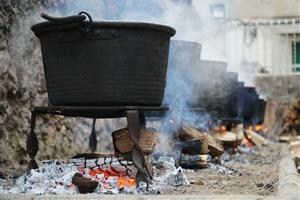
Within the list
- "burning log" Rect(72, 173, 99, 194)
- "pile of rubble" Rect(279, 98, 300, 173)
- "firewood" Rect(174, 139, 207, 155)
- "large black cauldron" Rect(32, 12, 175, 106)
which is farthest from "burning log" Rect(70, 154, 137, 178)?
"pile of rubble" Rect(279, 98, 300, 173)

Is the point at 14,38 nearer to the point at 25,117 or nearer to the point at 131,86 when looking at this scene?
the point at 25,117

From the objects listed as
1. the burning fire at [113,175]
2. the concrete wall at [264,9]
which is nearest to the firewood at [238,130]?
the burning fire at [113,175]

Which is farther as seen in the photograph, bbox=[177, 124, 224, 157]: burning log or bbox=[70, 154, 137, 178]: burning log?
bbox=[177, 124, 224, 157]: burning log

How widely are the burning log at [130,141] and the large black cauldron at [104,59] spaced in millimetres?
262

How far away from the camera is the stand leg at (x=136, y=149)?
3967 millimetres

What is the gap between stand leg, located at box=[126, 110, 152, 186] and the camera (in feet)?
13.0

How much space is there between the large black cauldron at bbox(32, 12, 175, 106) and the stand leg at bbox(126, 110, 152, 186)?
0.51 ft

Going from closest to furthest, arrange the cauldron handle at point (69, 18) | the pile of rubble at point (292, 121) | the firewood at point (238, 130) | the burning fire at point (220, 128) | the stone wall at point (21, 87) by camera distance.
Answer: the cauldron handle at point (69, 18), the stone wall at point (21, 87), the burning fire at point (220, 128), the firewood at point (238, 130), the pile of rubble at point (292, 121)

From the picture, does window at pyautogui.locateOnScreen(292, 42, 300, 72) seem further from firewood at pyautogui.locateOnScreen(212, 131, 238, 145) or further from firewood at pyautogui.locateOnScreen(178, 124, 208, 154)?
firewood at pyautogui.locateOnScreen(178, 124, 208, 154)

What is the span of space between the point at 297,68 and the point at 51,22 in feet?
58.6

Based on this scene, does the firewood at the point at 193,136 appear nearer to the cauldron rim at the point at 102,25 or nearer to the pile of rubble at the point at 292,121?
the cauldron rim at the point at 102,25

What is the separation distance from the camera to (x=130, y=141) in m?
4.34

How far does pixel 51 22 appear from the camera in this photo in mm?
4105

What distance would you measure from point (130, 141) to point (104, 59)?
675 millimetres
